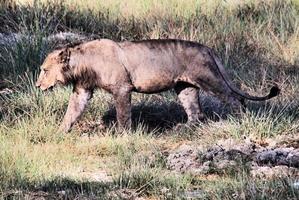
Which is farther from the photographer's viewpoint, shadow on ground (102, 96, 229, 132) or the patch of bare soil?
shadow on ground (102, 96, 229, 132)

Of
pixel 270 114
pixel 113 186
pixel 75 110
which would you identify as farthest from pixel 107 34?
pixel 113 186

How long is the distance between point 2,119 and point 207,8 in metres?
6.11

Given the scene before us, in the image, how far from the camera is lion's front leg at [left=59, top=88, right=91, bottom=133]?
27.2ft

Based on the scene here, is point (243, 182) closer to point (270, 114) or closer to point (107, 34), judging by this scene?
point (270, 114)

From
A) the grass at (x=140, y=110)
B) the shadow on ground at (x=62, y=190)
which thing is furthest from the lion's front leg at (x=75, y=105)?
the shadow on ground at (x=62, y=190)

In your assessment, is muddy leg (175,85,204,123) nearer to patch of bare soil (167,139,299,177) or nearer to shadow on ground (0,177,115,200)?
patch of bare soil (167,139,299,177)

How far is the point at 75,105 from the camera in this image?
836 centimetres

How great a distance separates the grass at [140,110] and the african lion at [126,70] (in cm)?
34

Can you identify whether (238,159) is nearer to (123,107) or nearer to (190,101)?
(123,107)

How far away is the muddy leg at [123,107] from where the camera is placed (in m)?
8.02

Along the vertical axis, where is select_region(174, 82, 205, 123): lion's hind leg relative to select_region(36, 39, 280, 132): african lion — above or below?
below

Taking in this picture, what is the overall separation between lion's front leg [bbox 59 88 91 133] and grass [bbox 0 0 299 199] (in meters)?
0.18

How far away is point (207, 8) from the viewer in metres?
13.7

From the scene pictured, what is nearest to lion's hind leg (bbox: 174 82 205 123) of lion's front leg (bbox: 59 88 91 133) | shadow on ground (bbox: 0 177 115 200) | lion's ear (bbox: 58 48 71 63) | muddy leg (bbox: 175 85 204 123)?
muddy leg (bbox: 175 85 204 123)
